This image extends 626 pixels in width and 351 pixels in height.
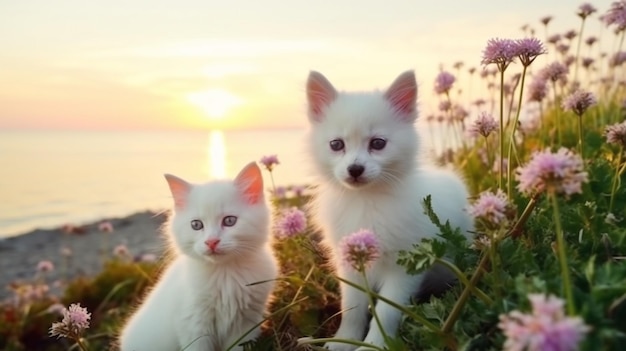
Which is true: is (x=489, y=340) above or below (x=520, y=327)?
below

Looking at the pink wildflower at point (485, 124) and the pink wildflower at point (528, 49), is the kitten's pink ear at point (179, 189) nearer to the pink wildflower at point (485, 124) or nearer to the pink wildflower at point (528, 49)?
the pink wildflower at point (485, 124)

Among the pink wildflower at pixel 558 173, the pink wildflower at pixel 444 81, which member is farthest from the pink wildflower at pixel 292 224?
the pink wildflower at pixel 444 81

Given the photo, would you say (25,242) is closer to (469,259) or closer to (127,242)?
(127,242)

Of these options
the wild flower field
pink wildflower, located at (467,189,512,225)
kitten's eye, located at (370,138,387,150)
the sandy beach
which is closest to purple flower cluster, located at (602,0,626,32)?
the wild flower field

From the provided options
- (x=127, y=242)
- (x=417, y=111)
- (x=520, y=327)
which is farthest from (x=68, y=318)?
(x=127, y=242)

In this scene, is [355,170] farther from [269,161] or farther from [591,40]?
[591,40]

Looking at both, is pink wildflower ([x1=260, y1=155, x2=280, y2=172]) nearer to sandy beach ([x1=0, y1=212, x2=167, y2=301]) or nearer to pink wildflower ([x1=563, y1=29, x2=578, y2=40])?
pink wildflower ([x1=563, y1=29, x2=578, y2=40])

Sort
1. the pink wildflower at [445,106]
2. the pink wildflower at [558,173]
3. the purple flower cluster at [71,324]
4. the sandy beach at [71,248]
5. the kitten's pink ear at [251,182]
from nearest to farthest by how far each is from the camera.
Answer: the pink wildflower at [558,173] < the purple flower cluster at [71,324] < the kitten's pink ear at [251,182] < the pink wildflower at [445,106] < the sandy beach at [71,248]
